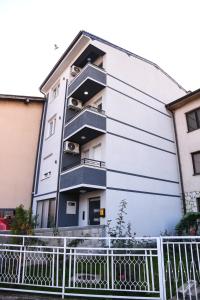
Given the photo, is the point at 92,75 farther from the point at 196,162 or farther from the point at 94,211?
the point at 196,162

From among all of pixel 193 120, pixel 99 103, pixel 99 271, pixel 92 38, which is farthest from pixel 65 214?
pixel 92 38

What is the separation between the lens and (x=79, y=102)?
1670 centimetres

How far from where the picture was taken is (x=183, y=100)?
1742 cm

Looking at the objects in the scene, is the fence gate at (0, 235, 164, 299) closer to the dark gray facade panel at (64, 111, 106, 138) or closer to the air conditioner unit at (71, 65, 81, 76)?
the dark gray facade panel at (64, 111, 106, 138)

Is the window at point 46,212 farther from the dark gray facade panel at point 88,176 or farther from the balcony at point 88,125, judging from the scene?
the balcony at point 88,125

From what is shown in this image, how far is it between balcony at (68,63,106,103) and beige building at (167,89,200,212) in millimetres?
6362

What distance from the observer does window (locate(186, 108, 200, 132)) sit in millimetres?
16484

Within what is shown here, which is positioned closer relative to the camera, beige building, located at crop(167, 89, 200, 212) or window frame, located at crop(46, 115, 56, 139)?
beige building, located at crop(167, 89, 200, 212)

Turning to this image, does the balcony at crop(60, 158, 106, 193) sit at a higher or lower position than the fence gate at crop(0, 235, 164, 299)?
higher

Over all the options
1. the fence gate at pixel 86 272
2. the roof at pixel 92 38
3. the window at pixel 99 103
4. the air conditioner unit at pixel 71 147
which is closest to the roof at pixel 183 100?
the roof at pixel 92 38

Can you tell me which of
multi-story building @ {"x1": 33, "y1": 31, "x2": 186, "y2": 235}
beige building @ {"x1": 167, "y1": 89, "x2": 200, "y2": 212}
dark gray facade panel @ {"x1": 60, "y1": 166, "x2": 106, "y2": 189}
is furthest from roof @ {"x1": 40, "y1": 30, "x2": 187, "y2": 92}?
dark gray facade panel @ {"x1": 60, "y1": 166, "x2": 106, "y2": 189}

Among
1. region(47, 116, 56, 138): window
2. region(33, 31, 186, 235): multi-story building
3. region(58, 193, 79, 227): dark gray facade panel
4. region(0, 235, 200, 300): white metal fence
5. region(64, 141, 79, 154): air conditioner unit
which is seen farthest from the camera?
region(47, 116, 56, 138): window

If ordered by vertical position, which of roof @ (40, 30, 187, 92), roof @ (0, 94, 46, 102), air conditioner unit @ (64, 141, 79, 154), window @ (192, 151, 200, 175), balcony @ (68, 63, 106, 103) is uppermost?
roof @ (40, 30, 187, 92)

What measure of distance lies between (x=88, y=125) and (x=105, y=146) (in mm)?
1505
